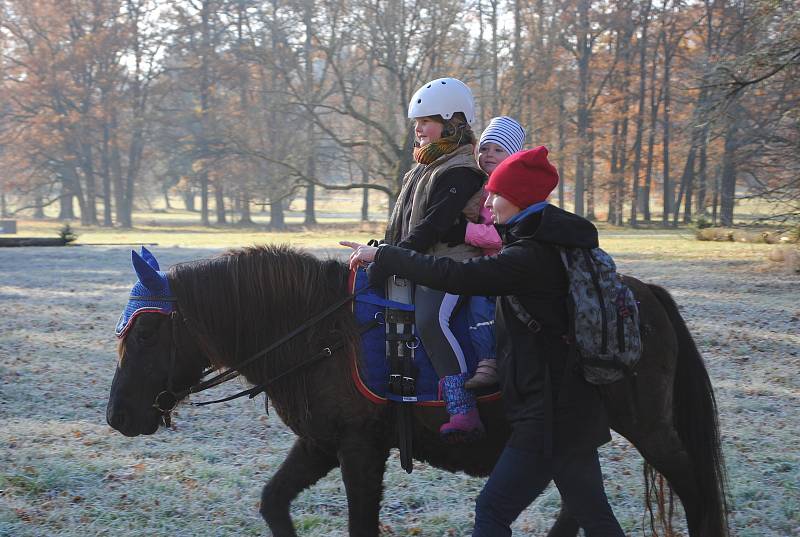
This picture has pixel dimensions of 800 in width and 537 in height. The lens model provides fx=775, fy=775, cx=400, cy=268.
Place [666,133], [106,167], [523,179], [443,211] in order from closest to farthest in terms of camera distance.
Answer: [523,179] < [443,211] < [666,133] < [106,167]

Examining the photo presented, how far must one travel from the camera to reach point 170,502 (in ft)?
16.7

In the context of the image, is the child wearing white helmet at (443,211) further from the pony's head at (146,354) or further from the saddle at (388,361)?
the pony's head at (146,354)

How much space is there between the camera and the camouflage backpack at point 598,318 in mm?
2898

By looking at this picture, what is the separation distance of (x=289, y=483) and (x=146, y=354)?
Result: 38.7 inches

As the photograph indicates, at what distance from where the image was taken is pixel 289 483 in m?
3.92

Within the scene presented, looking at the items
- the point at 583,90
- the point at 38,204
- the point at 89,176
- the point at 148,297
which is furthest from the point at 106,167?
the point at 148,297

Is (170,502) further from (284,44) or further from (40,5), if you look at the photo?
(40,5)

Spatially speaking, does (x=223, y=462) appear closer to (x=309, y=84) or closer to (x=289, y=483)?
(x=289, y=483)

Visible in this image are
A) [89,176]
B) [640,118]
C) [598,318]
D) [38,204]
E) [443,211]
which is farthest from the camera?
[38,204]

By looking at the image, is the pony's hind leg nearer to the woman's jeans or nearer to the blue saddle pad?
the woman's jeans

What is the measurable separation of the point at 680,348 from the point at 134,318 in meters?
2.64

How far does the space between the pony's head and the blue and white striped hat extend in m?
1.74

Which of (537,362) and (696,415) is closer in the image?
(537,362)

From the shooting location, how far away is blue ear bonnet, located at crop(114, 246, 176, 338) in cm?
354
